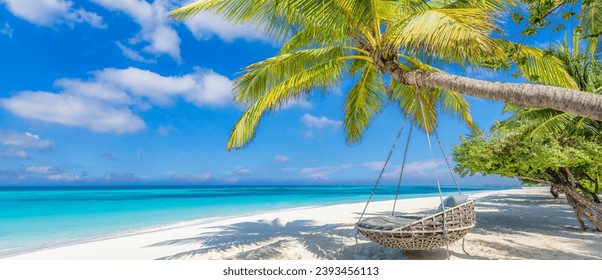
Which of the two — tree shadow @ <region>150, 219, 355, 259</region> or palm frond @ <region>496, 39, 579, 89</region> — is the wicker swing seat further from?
palm frond @ <region>496, 39, 579, 89</region>

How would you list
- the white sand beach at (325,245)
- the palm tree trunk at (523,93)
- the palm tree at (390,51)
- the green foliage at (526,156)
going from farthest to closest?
the green foliage at (526,156), the white sand beach at (325,245), the palm tree at (390,51), the palm tree trunk at (523,93)

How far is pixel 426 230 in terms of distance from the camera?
3.43m

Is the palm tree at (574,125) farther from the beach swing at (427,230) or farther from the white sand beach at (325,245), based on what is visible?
the beach swing at (427,230)

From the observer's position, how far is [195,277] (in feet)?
9.83

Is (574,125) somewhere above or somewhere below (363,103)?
below

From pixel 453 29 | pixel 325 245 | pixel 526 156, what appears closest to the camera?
pixel 453 29

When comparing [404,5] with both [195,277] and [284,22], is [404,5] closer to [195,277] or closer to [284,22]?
[284,22]

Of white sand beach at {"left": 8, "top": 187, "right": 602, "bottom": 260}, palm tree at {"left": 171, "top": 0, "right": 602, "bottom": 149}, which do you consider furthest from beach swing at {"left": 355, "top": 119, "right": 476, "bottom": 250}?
palm tree at {"left": 171, "top": 0, "right": 602, "bottom": 149}

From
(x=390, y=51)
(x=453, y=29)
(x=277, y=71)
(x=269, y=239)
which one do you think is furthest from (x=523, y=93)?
(x=269, y=239)

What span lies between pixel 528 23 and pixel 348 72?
9.96ft

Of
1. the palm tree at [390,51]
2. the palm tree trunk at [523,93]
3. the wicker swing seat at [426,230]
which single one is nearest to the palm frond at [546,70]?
the palm tree at [390,51]

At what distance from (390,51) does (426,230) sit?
1.73 meters

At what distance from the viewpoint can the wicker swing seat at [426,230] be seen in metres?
3.42

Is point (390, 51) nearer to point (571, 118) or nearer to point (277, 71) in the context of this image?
point (277, 71)
